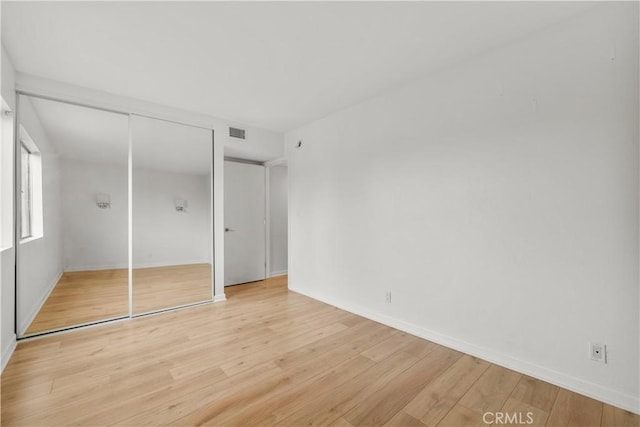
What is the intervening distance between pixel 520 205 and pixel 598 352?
3.64 feet

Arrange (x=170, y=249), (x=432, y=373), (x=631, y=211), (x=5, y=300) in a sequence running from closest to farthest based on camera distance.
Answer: (x=631, y=211) → (x=432, y=373) → (x=5, y=300) → (x=170, y=249)

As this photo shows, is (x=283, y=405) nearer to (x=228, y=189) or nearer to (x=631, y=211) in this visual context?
(x=631, y=211)

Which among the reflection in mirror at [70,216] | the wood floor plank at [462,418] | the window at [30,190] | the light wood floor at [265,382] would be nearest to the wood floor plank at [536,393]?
the light wood floor at [265,382]

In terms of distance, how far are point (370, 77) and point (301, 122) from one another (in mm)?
1655

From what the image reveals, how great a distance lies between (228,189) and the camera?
493 cm

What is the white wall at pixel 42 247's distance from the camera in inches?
112

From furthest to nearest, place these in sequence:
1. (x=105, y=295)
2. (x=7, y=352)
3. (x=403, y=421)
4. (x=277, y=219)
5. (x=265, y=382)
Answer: (x=277, y=219), (x=105, y=295), (x=7, y=352), (x=265, y=382), (x=403, y=421)

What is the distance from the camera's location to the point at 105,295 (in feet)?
11.2

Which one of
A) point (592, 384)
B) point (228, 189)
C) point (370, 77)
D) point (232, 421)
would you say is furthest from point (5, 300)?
point (592, 384)

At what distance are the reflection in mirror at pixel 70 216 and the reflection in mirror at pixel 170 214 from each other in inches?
6.4

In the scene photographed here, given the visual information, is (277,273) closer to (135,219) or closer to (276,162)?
(276,162)

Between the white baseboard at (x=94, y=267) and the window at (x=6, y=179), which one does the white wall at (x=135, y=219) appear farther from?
the window at (x=6, y=179)

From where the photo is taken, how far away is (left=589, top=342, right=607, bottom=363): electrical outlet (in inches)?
75.4

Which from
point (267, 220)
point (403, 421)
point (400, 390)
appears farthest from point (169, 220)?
point (403, 421)
